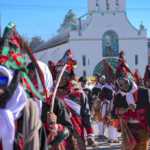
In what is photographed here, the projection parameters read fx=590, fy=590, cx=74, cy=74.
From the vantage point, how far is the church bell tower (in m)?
66.0

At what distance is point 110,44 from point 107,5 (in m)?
7.91

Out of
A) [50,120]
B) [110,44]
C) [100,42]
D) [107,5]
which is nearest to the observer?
[50,120]

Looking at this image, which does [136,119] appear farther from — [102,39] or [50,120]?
[102,39]

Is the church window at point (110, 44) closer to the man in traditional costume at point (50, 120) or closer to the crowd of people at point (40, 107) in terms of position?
the crowd of people at point (40, 107)

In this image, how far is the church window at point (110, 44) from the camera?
60416mm

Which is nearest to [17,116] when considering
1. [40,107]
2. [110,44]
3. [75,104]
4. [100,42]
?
[40,107]

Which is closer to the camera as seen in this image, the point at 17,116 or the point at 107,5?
the point at 17,116

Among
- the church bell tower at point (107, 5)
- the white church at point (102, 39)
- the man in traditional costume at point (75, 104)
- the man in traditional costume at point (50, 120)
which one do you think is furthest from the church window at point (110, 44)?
the man in traditional costume at point (50, 120)

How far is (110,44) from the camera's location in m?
60.8

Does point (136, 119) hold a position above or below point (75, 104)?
below

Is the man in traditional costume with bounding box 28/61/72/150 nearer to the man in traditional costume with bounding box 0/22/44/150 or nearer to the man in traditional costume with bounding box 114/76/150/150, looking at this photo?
the man in traditional costume with bounding box 0/22/44/150

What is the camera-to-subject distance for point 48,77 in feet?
13.9

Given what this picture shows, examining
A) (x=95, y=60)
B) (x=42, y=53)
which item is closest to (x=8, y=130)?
(x=95, y=60)

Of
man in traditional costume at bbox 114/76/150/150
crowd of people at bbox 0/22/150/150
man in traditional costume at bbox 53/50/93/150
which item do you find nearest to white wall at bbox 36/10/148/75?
man in traditional costume at bbox 114/76/150/150
